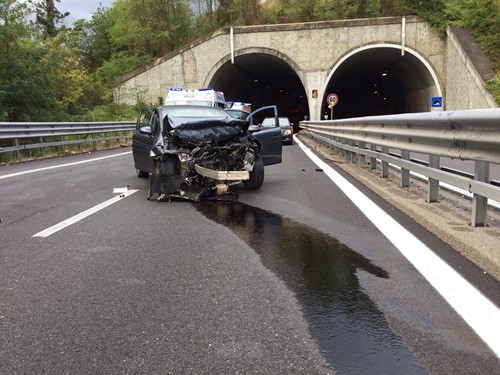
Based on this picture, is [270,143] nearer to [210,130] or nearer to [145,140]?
[210,130]

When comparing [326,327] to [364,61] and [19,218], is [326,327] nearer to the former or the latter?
[19,218]

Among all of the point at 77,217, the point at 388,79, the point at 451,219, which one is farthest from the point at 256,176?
the point at 388,79

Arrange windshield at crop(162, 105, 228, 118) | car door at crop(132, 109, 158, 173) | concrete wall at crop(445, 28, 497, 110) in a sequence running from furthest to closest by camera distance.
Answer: concrete wall at crop(445, 28, 497, 110)
windshield at crop(162, 105, 228, 118)
car door at crop(132, 109, 158, 173)

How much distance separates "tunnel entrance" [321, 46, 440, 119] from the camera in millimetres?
33616

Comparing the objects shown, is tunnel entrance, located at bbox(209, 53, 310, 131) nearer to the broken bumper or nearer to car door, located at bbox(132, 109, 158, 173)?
car door, located at bbox(132, 109, 158, 173)

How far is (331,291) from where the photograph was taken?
125 inches

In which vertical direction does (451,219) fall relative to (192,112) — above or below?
below

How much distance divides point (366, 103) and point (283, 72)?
25143mm

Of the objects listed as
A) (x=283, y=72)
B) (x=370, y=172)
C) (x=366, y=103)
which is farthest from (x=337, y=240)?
(x=366, y=103)

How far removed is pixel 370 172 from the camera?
30.6ft

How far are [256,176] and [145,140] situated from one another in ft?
7.34

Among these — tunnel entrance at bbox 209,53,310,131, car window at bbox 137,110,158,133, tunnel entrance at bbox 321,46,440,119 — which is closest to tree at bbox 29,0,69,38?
tunnel entrance at bbox 209,53,310,131

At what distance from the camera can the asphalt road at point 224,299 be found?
2295mm

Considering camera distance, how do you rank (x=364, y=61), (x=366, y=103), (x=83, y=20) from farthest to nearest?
(x=366, y=103)
(x=83, y=20)
(x=364, y=61)
